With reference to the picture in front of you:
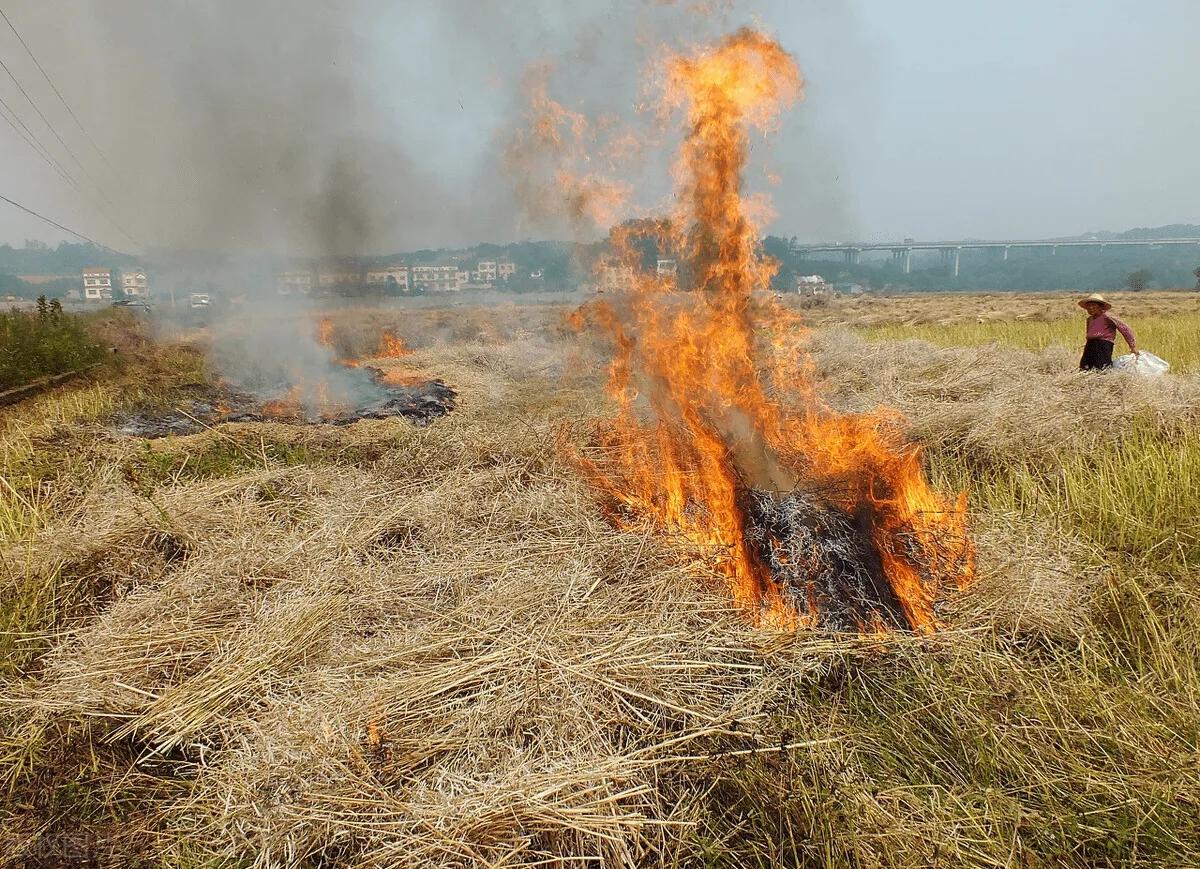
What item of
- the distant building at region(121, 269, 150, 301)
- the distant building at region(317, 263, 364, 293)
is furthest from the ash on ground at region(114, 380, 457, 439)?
the distant building at region(121, 269, 150, 301)

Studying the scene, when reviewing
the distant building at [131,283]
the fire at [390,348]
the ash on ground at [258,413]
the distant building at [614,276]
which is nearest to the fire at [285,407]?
the ash on ground at [258,413]

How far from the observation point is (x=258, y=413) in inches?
396

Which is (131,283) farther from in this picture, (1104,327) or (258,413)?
(1104,327)

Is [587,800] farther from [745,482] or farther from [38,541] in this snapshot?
[38,541]

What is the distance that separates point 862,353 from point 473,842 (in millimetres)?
12914

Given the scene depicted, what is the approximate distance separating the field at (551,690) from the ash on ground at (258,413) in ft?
11.3

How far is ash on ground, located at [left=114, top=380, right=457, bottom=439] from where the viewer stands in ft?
28.7

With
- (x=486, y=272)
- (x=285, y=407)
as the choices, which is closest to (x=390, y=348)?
(x=285, y=407)

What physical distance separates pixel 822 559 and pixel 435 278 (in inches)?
1784

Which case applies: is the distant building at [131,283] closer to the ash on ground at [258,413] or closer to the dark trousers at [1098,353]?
the ash on ground at [258,413]

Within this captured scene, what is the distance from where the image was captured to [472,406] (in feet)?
34.9

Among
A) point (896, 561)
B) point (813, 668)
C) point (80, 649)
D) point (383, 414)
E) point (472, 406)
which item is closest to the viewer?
point (813, 668)

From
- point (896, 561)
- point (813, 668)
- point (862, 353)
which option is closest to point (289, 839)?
point (813, 668)

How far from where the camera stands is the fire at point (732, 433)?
395 centimetres
